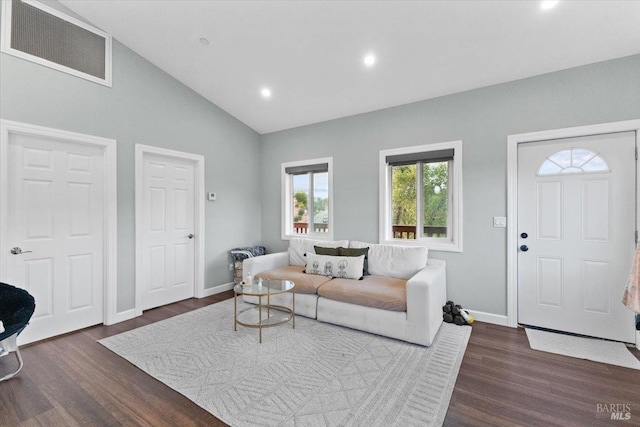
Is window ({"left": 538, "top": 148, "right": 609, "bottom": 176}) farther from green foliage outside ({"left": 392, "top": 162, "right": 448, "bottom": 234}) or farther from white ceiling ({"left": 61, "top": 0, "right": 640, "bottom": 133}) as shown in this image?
green foliage outside ({"left": 392, "top": 162, "right": 448, "bottom": 234})

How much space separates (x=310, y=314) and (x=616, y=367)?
2.75 meters

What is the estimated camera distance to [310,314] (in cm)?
339

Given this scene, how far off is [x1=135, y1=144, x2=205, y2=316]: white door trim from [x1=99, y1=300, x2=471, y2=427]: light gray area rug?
0.94m

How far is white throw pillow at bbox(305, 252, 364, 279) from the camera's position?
3541 mm

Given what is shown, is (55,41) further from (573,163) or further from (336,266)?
(573,163)

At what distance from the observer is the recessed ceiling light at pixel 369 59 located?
3070mm

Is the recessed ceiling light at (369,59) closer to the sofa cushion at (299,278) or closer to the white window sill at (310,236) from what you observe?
the white window sill at (310,236)

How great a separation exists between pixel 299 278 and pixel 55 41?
3606 millimetres

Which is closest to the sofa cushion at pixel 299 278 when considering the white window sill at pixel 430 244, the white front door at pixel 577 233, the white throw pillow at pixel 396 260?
the white throw pillow at pixel 396 260

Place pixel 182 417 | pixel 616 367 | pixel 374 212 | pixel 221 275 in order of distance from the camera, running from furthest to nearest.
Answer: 1. pixel 221 275
2. pixel 374 212
3. pixel 616 367
4. pixel 182 417

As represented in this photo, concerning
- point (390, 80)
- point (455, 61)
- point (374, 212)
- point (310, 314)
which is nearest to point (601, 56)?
point (455, 61)

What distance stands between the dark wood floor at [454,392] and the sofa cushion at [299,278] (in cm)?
163

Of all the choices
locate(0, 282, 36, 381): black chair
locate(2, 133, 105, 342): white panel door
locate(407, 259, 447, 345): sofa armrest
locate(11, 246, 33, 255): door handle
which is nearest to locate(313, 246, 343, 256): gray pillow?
locate(407, 259, 447, 345): sofa armrest

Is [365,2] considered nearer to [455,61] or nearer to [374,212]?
[455,61]
